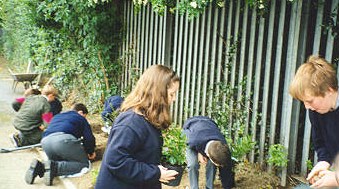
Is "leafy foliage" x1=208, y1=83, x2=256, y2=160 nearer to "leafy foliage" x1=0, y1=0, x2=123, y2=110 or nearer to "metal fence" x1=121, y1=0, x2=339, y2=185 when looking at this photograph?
"metal fence" x1=121, y1=0, x2=339, y2=185

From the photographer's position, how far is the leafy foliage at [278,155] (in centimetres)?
458

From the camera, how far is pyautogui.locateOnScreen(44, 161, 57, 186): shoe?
543 centimetres

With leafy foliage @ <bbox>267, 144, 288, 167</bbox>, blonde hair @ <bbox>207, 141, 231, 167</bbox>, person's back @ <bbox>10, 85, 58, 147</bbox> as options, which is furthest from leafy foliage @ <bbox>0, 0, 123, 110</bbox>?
leafy foliage @ <bbox>267, 144, 288, 167</bbox>

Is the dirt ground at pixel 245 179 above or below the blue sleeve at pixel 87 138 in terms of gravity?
below

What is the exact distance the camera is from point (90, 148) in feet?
20.1

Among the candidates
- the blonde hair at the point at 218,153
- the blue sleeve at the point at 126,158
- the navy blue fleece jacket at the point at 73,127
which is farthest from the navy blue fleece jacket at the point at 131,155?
the navy blue fleece jacket at the point at 73,127

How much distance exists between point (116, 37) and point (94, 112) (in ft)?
5.56

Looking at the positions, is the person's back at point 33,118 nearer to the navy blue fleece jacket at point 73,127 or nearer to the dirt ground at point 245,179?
the navy blue fleece jacket at point 73,127

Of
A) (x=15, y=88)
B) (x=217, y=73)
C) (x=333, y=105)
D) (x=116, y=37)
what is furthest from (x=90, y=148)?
(x=15, y=88)

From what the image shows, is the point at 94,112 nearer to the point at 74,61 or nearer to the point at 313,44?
the point at 74,61

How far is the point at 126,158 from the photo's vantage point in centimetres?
262

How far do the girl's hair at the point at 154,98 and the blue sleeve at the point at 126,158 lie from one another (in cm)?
18

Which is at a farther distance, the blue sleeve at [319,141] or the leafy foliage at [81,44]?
the leafy foliage at [81,44]

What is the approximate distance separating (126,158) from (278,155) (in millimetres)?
2500
